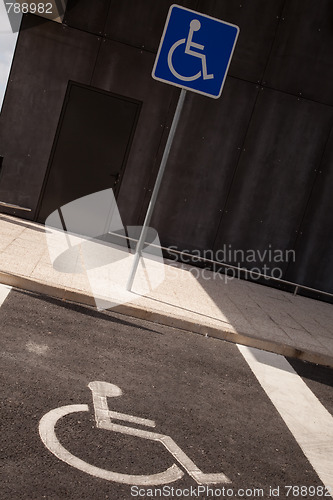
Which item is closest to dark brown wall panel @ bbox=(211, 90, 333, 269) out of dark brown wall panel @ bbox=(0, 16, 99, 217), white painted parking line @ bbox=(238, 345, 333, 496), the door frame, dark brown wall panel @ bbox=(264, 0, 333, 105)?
dark brown wall panel @ bbox=(264, 0, 333, 105)

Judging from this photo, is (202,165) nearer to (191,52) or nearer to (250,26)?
(250,26)

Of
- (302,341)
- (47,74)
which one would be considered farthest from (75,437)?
(47,74)

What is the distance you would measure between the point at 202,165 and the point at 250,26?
2842mm

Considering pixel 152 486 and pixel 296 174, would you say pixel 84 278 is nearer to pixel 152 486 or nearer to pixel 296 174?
pixel 152 486

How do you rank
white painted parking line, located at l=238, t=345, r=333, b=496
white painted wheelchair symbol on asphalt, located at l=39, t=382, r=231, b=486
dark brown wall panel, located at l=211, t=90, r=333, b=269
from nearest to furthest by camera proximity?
white painted wheelchair symbol on asphalt, located at l=39, t=382, r=231, b=486
white painted parking line, located at l=238, t=345, r=333, b=496
dark brown wall panel, located at l=211, t=90, r=333, b=269

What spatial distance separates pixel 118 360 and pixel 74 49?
23.1 feet

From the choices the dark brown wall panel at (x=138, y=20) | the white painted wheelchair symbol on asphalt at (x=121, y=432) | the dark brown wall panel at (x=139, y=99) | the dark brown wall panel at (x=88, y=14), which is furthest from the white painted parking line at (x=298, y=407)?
the dark brown wall panel at (x=88, y=14)

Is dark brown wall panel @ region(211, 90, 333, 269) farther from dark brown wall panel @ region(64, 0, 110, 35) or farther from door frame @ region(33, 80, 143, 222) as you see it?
dark brown wall panel @ region(64, 0, 110, 35)

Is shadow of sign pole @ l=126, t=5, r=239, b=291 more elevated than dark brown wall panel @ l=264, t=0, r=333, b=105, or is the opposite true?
dark brown wall panel @ l=264, t=0, r=333, b=105

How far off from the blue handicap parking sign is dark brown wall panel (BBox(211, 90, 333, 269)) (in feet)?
13.6

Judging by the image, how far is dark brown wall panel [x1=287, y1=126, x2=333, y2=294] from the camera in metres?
10.4

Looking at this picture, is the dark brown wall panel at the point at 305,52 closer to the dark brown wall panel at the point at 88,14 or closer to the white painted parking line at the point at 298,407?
the dark brown wall panel at the point at 88,14

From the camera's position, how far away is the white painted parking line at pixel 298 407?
379cm

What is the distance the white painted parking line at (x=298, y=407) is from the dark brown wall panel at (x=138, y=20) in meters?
6.52
